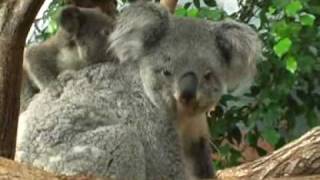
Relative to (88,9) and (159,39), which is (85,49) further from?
(159,39)

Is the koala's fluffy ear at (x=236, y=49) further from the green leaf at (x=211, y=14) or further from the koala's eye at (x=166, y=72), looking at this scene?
the green leaf at (x=211, y=14)

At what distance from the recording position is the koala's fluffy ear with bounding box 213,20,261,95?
3590mm

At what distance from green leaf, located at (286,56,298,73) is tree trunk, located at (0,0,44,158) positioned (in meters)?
1.34

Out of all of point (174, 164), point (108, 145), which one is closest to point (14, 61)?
point (108, 145)

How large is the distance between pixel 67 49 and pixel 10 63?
3.77 ft

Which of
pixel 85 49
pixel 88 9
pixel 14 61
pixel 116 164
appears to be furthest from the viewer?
pixel 88 9

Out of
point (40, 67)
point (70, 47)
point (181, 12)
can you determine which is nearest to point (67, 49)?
point (70, 47)

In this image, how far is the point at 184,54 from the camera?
3.47 m

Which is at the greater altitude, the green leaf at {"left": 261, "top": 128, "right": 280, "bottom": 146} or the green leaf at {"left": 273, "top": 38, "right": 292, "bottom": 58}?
the green leaf at {"left": 273, "top": 38, "right": 292, "bottom": 58}

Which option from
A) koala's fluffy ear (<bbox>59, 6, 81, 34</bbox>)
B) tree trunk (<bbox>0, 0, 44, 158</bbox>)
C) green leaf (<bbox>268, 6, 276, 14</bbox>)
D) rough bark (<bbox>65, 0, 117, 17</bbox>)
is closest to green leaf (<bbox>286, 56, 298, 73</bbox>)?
green leaf (<bbox>268, 6, 276, 14</bbox>)

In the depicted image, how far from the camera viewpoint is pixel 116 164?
11.3 ft

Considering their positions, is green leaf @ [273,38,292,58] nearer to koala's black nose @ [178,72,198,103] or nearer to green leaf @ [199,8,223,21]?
green leaf @ [199,8,223,21]

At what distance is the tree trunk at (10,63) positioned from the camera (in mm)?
3205

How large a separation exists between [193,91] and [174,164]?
379 millimetres
